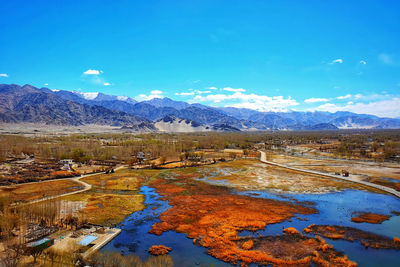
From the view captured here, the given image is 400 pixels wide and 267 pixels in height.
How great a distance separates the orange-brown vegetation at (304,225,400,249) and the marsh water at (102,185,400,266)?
923 millimetres

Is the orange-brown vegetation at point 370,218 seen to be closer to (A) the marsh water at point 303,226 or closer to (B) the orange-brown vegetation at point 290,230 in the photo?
(A) the marsh water at point 303,226

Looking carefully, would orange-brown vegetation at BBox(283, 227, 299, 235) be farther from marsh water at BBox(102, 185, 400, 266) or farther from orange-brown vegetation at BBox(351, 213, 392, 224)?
orange-brown vegetation at BBox(351, 213, 392, 224)

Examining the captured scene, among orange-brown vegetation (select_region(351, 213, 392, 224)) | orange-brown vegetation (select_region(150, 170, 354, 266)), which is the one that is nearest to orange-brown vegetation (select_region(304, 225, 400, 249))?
orange-brown vegetation (select_region(150, 170, 354, 266))

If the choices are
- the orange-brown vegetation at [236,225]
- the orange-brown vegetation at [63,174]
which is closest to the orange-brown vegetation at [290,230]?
the orange-brown vegetation at [236,225]

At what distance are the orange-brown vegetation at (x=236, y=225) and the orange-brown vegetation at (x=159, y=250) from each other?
12.4 ft

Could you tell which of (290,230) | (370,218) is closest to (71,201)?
(290,230)

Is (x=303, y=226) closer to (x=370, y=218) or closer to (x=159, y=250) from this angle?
(x=370, y=218)

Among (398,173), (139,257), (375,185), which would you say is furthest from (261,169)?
(139,257)

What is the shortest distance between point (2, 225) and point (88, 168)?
52.5 m

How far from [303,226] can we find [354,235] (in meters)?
5.96

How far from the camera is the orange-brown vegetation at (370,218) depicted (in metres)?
35.6

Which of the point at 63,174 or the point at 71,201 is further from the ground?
the point at 63,174

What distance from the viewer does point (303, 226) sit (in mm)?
33562

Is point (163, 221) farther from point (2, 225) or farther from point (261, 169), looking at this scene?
point (261, 169)
